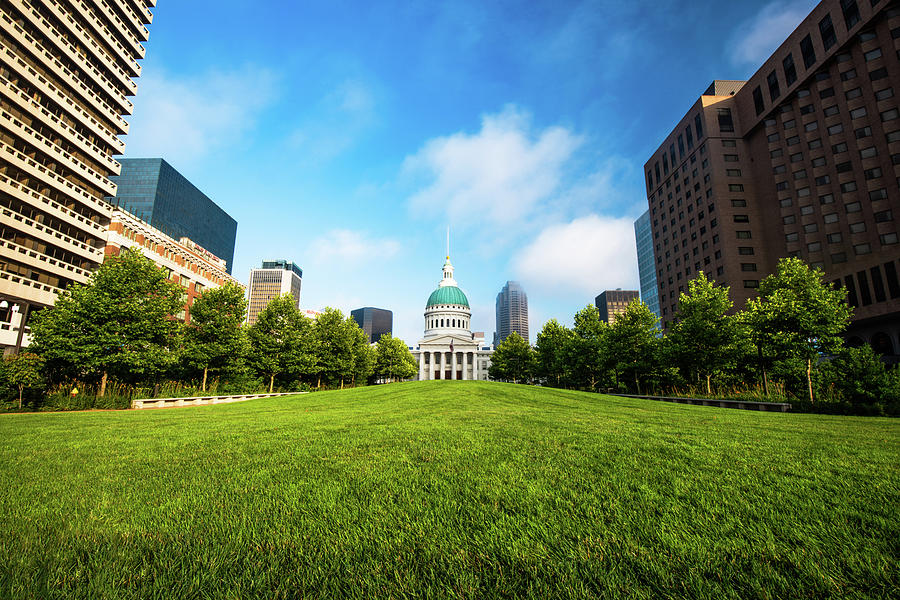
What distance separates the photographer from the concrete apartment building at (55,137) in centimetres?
3575

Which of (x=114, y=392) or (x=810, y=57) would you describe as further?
(x=810, y=57)

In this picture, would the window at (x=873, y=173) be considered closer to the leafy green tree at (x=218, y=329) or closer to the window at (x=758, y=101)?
the window at (x=758, y=101)

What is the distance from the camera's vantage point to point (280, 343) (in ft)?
128

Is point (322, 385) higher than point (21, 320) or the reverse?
the reverse

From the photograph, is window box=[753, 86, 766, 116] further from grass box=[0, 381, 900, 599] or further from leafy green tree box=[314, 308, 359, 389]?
grass box=[0, 381, 900, 599]

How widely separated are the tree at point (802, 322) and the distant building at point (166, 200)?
6448 inches

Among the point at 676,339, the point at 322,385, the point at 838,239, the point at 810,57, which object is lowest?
the point at 322,385

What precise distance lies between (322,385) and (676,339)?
128ft

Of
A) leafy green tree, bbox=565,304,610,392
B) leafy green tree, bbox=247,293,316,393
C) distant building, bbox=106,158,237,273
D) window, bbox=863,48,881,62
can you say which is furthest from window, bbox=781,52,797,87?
distant building, bbox=106,158,237,273

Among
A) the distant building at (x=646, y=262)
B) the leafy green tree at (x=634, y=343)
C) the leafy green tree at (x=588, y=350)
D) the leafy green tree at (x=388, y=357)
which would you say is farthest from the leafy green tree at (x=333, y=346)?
the distant building at (x=646, y=262)

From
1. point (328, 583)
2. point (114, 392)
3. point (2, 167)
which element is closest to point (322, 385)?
point (114, 392)

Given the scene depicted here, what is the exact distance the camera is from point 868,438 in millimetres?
7668

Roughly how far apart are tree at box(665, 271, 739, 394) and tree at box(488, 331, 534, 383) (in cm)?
3744

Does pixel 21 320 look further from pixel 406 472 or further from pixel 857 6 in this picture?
pixel 857 6
